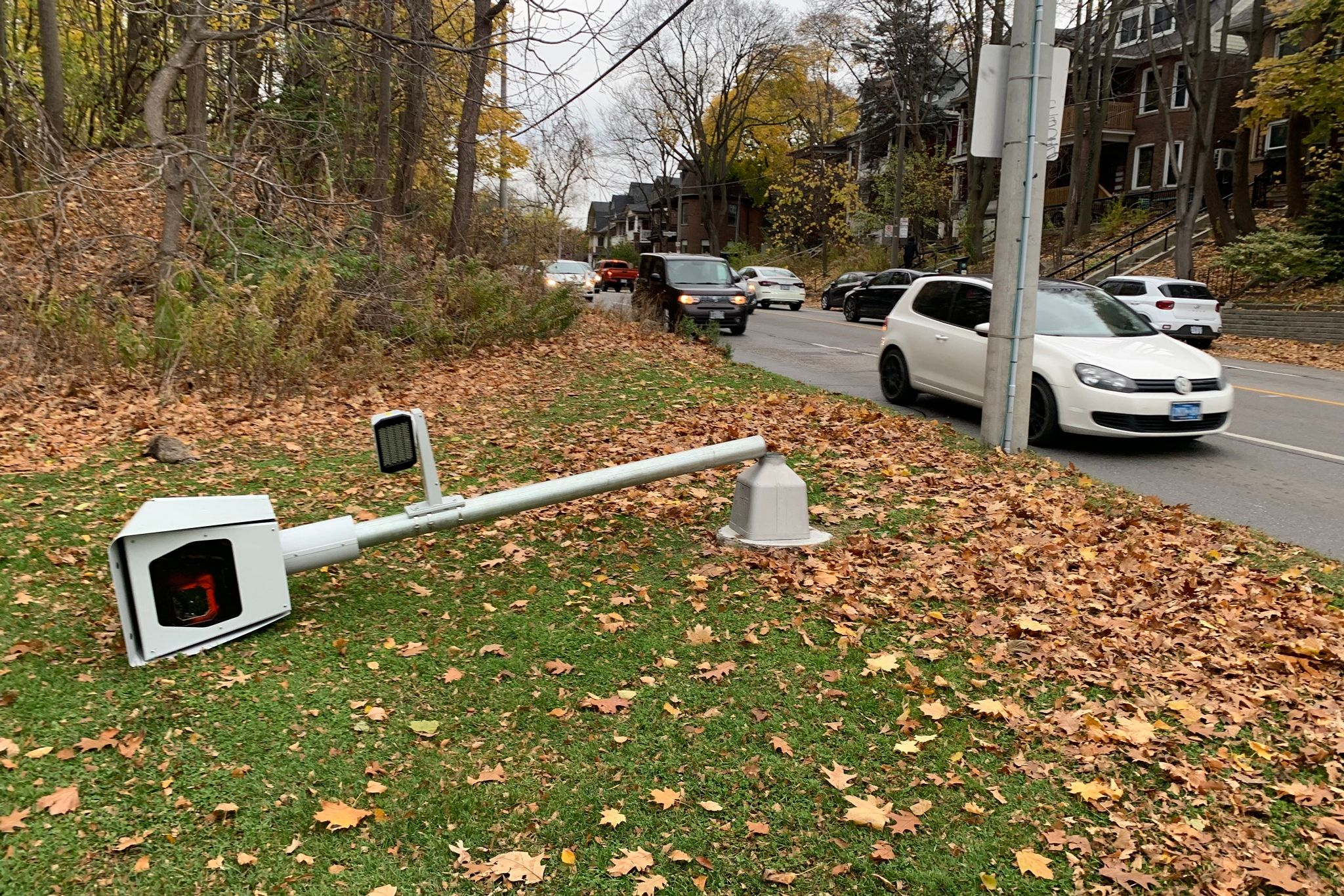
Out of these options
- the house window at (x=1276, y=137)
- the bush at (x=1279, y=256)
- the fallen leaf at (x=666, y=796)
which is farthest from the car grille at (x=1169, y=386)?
the house window at (x=1276, y=137)

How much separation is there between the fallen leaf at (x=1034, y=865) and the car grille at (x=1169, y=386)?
6.76 meters

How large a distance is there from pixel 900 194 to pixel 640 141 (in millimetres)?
26334

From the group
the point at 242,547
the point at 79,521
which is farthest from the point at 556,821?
the point at 79,521

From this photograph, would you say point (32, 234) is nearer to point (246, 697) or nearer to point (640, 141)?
point (246, 697)

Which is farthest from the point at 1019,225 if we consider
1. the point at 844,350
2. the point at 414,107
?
the point at 414,107

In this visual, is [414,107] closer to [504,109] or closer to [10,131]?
[504,109]

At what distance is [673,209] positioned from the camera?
9981 centimetres

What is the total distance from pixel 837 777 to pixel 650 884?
0.88m

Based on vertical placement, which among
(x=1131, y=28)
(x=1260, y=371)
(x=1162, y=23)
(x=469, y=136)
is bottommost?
(x=1260, y=371)

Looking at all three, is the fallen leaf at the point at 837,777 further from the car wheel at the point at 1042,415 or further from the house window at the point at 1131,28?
the house window at the point at 1131,28

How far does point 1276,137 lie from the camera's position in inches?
1417

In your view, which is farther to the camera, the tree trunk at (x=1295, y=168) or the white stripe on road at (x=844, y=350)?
the tree trunk at (x=1295, y=168)

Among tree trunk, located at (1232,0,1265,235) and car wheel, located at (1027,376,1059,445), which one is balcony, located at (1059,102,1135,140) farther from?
car wheel, located at (1027,376,1059,445)

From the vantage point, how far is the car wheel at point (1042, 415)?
29.8 feet
